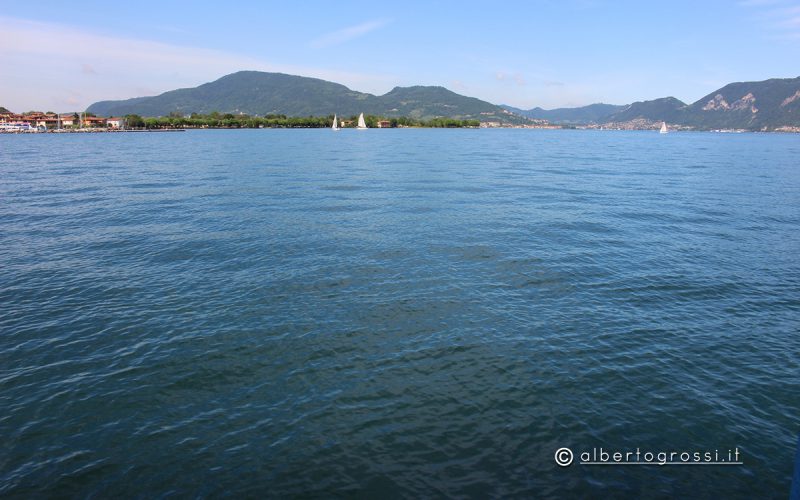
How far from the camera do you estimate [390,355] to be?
71.6ft

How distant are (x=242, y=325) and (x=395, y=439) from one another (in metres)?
12.2

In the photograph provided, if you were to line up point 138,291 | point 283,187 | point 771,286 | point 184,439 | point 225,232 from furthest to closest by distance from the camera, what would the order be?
point 283,187, point 225,232, point 771,286, point 138,291, point 184,439

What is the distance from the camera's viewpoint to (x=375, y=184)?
74.9 m

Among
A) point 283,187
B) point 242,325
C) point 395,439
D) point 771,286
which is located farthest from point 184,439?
point 283,187

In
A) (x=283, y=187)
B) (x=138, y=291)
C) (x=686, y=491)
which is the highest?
(x=283, y=187)

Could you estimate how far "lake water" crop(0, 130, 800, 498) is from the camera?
1490 centimetres

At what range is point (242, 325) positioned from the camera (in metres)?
24.6

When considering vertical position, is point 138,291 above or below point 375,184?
below

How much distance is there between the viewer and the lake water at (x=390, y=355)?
14.9 m

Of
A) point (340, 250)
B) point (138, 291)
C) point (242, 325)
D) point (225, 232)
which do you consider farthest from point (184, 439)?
point (225, 232)

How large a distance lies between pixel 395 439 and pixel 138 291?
21.4 m

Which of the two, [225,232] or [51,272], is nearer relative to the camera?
[51,272]

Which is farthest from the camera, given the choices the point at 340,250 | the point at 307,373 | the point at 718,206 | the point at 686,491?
the point at 718,206

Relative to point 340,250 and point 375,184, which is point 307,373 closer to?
point 340,250
